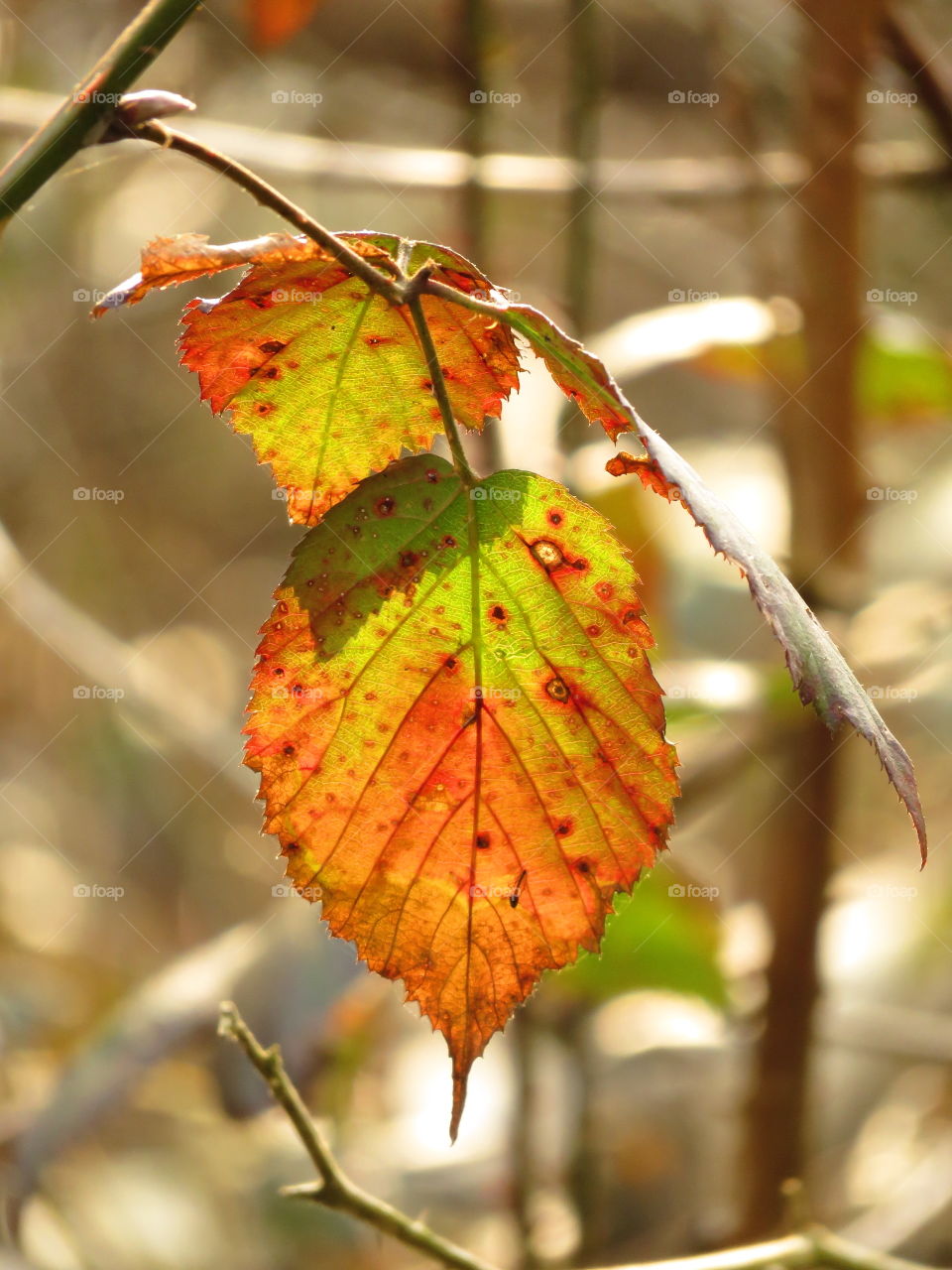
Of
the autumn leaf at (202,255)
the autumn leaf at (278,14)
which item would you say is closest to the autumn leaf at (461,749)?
the autumn leaf at (202,255)

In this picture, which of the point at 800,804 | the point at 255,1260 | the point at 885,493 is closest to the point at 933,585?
the point at 885,493

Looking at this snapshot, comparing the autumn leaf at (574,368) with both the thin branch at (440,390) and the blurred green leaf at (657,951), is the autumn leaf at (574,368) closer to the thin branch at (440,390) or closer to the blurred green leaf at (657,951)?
the thin branch at (440,390)

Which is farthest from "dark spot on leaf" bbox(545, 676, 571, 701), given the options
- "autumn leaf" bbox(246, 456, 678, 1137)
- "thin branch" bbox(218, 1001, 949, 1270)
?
"thin branch" bbox(218, 1001, 949, 1270)

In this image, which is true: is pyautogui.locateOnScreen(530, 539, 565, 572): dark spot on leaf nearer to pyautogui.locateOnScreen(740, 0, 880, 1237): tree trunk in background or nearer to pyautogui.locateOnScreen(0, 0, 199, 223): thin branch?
pyautogui.locateOnScreen(0, 0, 199, 223): thin branch

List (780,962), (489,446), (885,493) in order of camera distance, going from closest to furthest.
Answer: (489,446), (780,962), (885,493)

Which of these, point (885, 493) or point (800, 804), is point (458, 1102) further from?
point (885, 493)

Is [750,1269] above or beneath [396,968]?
beneath
